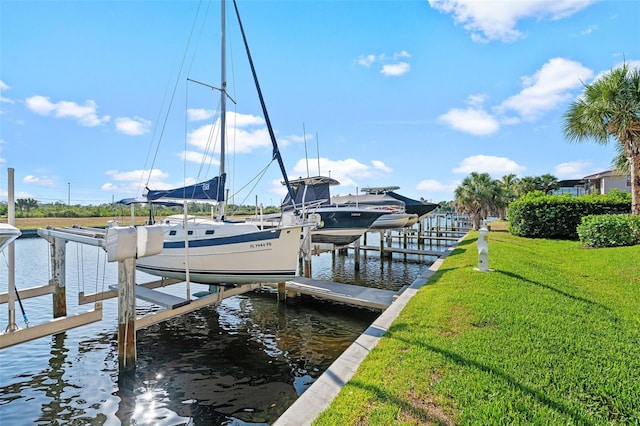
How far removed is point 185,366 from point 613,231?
15.8 metres

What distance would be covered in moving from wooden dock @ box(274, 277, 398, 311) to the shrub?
950cm

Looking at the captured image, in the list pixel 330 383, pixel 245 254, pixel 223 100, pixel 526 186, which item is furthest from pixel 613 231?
pixel 526 186

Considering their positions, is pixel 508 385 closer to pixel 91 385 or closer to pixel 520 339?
pixel 520 339

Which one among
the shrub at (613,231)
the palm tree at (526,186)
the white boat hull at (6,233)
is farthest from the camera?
the palm tree at (526,186)

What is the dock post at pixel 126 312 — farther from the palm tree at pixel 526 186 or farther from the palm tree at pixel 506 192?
the palm tree at pixel 526 186

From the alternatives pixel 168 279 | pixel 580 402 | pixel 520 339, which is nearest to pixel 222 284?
pixel 168 279

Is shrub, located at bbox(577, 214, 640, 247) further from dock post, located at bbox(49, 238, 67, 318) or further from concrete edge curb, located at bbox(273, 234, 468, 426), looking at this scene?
dock post, located at bbox(49, 238, 67, 318)

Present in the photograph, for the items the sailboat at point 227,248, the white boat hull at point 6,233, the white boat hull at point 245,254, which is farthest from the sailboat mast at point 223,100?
the white boat hull at point 6,233

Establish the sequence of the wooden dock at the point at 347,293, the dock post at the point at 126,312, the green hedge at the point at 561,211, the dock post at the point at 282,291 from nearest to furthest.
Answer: the dock post at the point at 126,312 → the wooden dock at the point at 347,293 → the dock post at the point at 282,291 → the green hedge at the point at 561,211

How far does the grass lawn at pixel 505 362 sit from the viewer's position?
3242 millimetres

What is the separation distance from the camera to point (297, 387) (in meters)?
6.25

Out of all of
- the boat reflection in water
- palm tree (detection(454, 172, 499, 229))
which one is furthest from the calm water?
palm tree (detection(454, 172, 499, 229))

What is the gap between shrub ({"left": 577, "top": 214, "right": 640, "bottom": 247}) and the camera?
12914mm

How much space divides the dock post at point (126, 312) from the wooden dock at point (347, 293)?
4.73m
